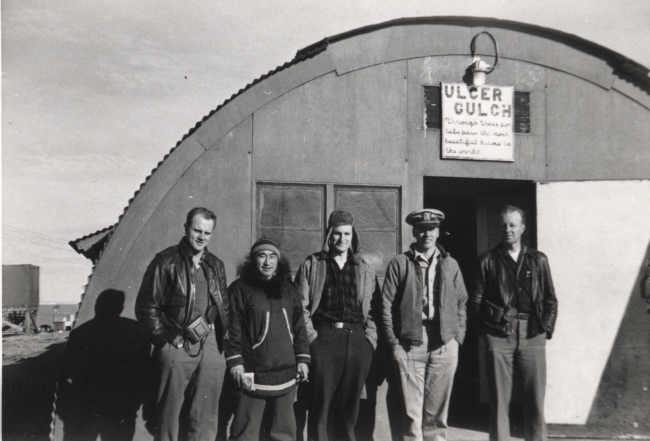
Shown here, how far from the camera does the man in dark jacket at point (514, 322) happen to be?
4711 mm

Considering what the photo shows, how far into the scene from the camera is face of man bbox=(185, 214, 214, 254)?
4.27m

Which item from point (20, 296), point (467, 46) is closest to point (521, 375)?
point (467, 46)

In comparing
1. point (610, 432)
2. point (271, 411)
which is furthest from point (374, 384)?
point (610, 432)

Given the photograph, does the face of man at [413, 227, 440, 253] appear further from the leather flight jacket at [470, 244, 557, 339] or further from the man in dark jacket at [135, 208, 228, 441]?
the man in dark jacket at [135, 208, 228, 441]

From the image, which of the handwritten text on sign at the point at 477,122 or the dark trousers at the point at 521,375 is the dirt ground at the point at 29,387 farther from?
the handwritten text on sign at the point at 477,122

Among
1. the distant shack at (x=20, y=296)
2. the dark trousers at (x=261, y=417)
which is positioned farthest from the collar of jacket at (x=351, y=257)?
the distant shack at (x=20, y=296)

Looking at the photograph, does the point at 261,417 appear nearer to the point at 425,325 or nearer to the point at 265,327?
the point at 265,327

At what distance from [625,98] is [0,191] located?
21.3 ft

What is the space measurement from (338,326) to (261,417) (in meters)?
0.94

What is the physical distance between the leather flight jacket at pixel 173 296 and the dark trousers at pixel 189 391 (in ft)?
0.43

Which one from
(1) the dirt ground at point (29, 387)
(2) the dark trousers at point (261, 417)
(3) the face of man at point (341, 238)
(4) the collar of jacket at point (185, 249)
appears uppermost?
(3) the face of man at point (341, 238)

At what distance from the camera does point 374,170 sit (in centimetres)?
582

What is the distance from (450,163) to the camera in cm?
598

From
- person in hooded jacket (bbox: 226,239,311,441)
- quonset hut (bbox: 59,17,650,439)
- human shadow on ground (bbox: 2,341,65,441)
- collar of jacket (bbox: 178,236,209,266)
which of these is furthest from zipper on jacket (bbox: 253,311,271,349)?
human shadow on ground (bbox: 2,341,65,441)
